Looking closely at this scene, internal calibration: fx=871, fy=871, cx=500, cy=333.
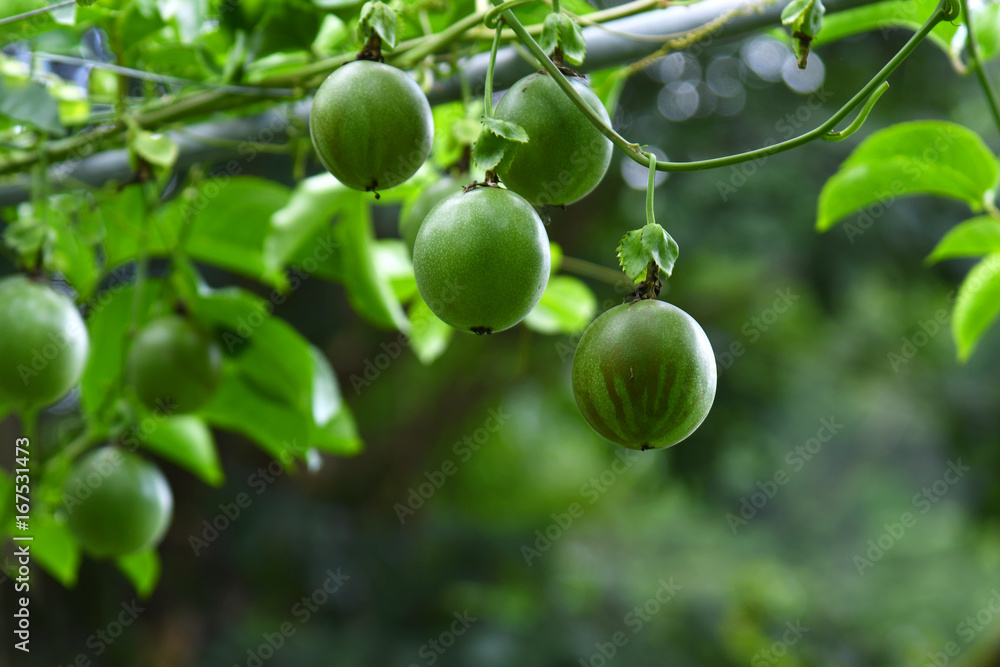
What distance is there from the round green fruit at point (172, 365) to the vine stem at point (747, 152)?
0.48 meters

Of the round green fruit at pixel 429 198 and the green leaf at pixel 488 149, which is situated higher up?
the green leaf at pixel 488 149

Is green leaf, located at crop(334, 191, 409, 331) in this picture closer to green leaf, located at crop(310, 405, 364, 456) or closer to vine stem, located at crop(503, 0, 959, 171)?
green leaf, located at crop(310, 405, 364, 456)

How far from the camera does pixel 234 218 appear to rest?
914 mm

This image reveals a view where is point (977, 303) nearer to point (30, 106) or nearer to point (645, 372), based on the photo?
point (645, 372)

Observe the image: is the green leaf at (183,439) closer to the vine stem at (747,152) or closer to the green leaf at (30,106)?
the green leaf at (30,106)

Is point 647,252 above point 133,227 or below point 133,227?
above

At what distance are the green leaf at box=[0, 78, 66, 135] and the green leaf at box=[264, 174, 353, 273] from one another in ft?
0.71

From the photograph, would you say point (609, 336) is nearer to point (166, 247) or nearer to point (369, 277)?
point (369, 277)

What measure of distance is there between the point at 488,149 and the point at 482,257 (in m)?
0.05

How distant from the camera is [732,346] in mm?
2867

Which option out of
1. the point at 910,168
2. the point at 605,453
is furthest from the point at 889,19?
the point at 605,453

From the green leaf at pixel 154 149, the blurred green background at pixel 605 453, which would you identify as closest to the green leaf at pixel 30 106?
the green leaf at pixel 154 149

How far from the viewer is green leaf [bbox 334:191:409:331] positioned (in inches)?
32.7

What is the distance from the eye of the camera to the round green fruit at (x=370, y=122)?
43cm
